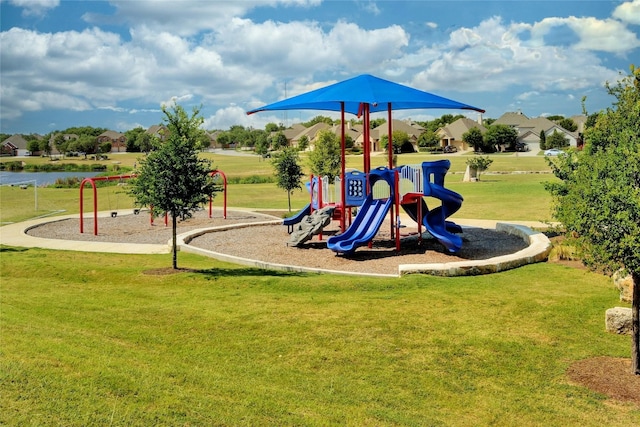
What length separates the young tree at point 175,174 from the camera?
1434 centimetres

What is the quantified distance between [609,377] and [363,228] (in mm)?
9581

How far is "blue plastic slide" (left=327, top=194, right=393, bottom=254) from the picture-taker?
54.7ft

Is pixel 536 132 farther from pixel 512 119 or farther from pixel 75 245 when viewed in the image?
pixel 75 245

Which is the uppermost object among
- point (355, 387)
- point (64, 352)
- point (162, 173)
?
point (162, 173)

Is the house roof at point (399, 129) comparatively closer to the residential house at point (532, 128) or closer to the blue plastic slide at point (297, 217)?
the residential house at point (532, 128)

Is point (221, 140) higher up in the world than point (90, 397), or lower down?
higher up

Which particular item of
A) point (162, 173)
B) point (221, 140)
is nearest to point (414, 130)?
point (221, 140)

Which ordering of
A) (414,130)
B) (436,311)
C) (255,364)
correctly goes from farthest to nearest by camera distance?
(414,130), (436,311), (255,364)

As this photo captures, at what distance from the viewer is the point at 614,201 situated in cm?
763

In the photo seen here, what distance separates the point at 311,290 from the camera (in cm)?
1269

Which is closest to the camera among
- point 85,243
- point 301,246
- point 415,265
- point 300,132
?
point 415,265

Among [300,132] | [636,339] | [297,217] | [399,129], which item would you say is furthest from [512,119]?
[636,339]

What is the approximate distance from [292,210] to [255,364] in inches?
862

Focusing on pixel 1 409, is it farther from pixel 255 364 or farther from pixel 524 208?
pixel 524 208
